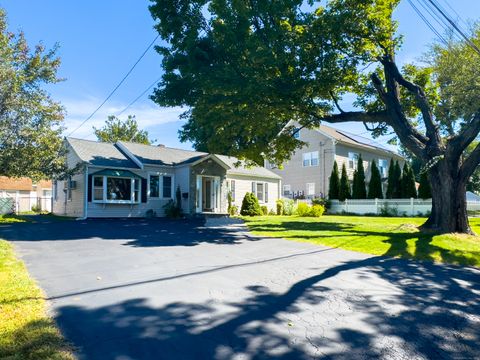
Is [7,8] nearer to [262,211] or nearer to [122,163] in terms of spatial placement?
[122,163]

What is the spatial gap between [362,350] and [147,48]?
51.4 feet

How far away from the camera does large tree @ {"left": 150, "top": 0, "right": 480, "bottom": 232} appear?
1276cm

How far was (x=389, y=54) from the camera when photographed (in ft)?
47.7

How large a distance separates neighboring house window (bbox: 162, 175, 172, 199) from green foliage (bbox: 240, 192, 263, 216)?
5.23 metres

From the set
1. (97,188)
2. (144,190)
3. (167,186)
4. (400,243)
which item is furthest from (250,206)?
(400,243)

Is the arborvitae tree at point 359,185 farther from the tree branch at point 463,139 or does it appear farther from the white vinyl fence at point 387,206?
the tree branch at point 463,139

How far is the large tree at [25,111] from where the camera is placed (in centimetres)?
1352

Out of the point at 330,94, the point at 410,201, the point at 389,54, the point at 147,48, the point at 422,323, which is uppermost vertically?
the point at 147,48

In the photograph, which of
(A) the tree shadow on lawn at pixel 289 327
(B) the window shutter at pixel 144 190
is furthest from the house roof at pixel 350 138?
(A) the tree shadow on lawn at pixel 289 327

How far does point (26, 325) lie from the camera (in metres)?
3.91

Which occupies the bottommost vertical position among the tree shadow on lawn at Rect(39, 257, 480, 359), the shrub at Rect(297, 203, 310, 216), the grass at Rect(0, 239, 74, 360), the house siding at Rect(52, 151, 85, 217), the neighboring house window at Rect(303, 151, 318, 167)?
the tree shadow on lawn at Rect(39, 257, 480, 359)

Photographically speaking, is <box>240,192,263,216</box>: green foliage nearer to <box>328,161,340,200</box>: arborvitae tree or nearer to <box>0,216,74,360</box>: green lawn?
<box>328,161,340,200</box>: arborvitae tree

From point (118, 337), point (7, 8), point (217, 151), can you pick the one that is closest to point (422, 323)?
point (118, 337)

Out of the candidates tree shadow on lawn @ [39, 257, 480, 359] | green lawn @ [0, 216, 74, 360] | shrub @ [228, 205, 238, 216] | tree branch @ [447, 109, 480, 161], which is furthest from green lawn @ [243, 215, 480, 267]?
shrub @ [228, 205, 238, 216]
